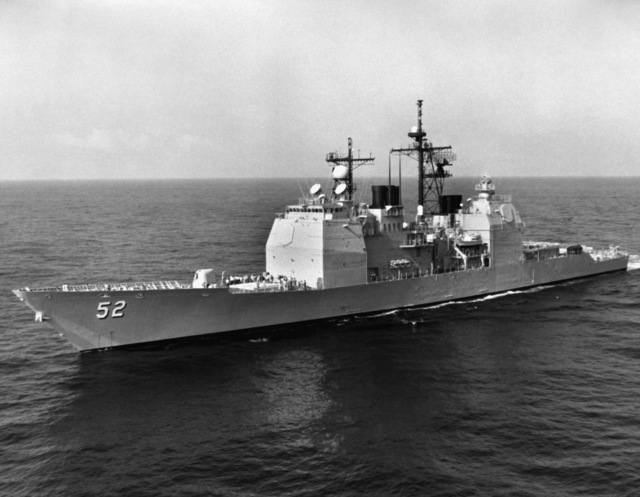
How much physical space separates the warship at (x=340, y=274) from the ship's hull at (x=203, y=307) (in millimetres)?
50

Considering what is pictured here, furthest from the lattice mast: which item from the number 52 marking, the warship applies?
the number 52 marking

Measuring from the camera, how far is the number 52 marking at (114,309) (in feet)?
84.5

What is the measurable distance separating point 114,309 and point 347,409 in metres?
12.1

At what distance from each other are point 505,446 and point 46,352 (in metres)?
20.2

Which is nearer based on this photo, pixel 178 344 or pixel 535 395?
pixel 535 395

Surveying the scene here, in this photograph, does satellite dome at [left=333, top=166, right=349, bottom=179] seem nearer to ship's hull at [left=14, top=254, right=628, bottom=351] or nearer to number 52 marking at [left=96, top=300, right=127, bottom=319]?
ship's hull at [left=14, top=254, right=628, bottom=351]

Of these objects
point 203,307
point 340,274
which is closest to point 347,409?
point 203,307

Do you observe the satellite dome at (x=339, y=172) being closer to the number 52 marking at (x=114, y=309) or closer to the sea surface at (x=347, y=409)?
the sea surface at (x=347, y=409)

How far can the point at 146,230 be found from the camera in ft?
236

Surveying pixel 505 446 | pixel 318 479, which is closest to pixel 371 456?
pixel 318 479

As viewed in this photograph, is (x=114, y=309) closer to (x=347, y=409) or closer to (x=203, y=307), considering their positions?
(x=203, y=307)

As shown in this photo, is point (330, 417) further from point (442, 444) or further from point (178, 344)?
point (178, 344)

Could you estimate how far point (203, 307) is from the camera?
27875 mm

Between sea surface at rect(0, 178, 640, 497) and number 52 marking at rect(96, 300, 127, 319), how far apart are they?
1.77m
